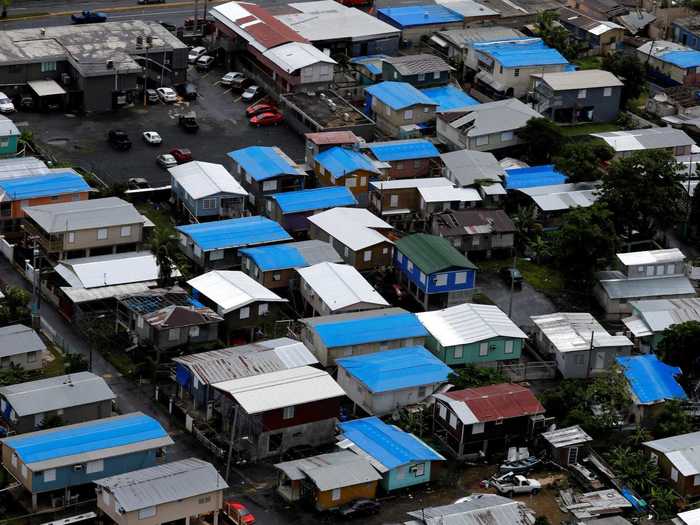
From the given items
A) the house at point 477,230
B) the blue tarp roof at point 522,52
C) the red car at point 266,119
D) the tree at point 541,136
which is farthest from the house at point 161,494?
the blue tarp roof at point 522,52

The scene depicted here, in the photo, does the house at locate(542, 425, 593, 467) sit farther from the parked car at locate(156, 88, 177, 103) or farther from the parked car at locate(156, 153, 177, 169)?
the parked car at locate(156, 88, 177, 103)

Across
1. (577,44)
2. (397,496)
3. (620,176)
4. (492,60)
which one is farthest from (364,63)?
(397,496)

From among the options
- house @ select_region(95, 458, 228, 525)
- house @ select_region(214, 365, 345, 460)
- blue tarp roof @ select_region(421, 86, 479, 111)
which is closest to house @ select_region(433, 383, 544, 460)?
house @ select_region(214, 365, 345, 460)

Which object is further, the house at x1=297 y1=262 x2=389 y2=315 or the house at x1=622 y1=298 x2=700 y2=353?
the house at x1=622 y1=298 x2=700 y2=353

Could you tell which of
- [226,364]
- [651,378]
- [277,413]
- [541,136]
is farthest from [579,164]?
[277,413]

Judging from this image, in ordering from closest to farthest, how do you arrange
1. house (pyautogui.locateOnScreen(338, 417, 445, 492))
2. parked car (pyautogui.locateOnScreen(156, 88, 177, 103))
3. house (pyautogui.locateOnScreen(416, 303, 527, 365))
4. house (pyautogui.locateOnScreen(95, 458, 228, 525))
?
1. house (pyautogui.locateOnScreen(95, 458, 228, 525))
2. house (pyautogui.locateOnScreen(338, 417, 445, 492))
3. house (pyautogui.locateOnScreen(416, 303, 527, 365))
4. parked car (pyautogui.locateOnScreen(156, 88, 177, 103))

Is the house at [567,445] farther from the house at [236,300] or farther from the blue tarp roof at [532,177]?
the blue tarp roof at [532,177]
